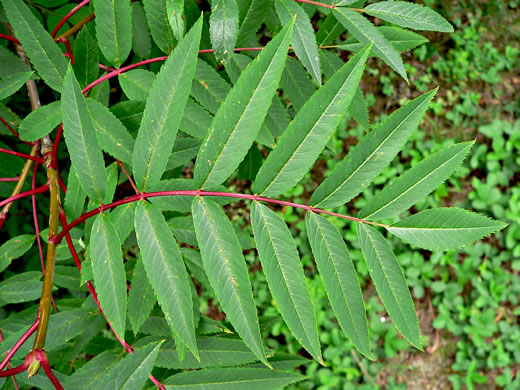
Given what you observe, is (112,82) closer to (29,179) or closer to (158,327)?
(29,179)

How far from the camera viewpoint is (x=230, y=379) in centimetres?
108

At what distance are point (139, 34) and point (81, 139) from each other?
2.42 ft

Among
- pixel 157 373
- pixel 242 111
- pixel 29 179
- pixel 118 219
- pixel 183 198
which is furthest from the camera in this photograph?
pixel 29 179

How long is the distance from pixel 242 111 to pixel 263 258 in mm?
274

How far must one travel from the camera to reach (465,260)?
10.5 ft

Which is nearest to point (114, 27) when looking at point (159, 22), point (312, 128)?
point (159, 22)

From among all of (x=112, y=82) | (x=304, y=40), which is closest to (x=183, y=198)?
(x=304, y=40)

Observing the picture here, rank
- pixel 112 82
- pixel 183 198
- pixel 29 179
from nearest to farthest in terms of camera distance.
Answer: pixel 183 198 → pixel 29 179 → pixel 112 82

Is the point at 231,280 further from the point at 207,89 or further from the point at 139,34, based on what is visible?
the point at 139,34

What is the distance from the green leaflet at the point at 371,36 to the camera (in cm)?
100

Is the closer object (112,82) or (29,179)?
(29,179)

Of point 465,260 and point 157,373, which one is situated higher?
point 157,373

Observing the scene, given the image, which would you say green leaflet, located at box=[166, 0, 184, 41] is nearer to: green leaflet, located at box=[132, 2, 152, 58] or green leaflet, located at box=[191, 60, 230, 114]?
green leaflet, located at box=[191, 60, 230, 114]

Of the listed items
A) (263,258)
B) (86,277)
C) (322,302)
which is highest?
(263,258)
